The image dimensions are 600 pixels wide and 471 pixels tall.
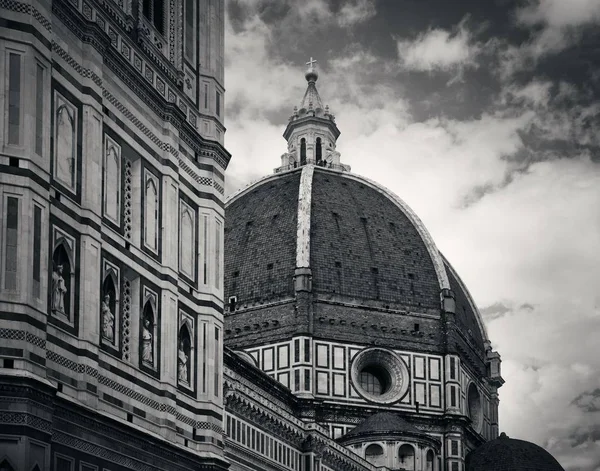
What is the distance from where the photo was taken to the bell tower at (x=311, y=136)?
356 ft

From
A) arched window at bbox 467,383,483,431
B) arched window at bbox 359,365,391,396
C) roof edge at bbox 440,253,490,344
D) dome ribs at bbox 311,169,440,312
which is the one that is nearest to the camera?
arched window at bbox 359,365,391,396

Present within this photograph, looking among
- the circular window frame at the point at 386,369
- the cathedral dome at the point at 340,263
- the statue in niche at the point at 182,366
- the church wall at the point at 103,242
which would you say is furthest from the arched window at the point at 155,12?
the circular window frame at the point at 386,369

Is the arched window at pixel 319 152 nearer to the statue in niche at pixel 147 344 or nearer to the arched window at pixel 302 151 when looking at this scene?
the arched window at pixel 302 151

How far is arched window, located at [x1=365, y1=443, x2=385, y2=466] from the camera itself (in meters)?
83.0

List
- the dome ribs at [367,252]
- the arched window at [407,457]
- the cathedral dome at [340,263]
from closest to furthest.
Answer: the arched window at [407,457] → the cathedral dome at [340,263] → the dome ribs at [367,252]

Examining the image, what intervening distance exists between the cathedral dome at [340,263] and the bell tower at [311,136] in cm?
609

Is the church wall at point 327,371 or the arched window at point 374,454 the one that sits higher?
the church wall at point 327,371

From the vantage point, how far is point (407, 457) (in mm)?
83875

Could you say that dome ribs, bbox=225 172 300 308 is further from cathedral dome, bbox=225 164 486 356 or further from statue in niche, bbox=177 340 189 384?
statue in niche, bbox=177 340 189 384

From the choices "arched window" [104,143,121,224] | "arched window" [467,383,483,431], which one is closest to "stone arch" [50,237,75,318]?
"arched window" [104,143,121,224]

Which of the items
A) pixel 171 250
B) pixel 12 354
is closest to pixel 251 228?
pixel 171 250

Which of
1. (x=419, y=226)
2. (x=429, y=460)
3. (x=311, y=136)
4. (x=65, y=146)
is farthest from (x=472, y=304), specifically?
(x=65, y=146)

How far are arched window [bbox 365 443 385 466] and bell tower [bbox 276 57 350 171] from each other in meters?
30.1

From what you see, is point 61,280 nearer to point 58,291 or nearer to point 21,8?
point 58,291
